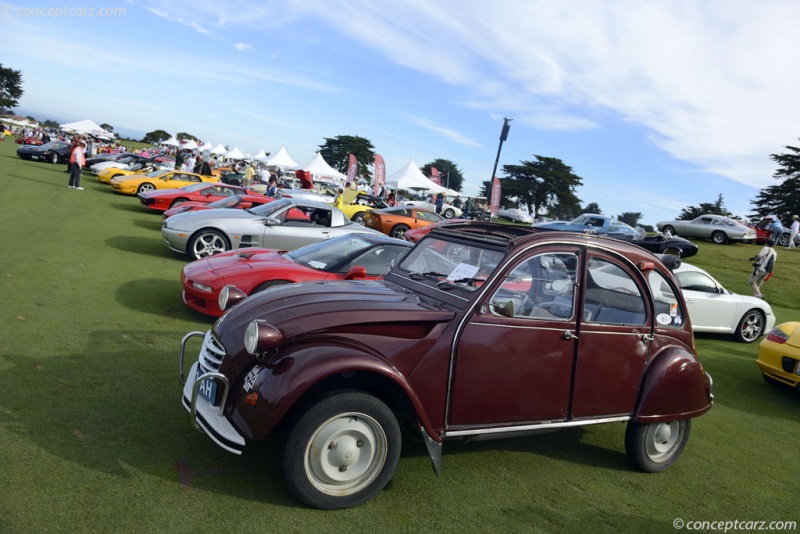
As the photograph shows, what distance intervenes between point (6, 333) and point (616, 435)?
5.98 meters

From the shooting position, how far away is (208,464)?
3.55 metres

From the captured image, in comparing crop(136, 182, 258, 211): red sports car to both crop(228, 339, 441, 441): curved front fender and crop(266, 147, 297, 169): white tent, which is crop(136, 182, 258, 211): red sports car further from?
crop(266, 147, 297, 169): white tent

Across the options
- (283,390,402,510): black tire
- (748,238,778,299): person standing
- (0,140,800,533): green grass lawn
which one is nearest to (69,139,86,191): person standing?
(0,140,800,533): green grass lawn

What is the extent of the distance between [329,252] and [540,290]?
398 cm

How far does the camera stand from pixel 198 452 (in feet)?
12.1

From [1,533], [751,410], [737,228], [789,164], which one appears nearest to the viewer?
[1,533]

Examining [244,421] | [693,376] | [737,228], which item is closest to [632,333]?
[693,376]

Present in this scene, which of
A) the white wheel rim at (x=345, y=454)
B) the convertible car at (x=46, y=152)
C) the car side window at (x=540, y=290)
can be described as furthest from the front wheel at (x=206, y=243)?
the convertible car at (x=46, y=152)

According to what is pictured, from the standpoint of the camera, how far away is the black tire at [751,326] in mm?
10211

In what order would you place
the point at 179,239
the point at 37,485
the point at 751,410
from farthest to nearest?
the point at 179,239
the point at 751,410
the point at 37,485

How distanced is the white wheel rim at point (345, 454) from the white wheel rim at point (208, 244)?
24.8 feet

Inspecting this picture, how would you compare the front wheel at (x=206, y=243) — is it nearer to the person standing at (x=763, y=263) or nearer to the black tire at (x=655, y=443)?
the black tire at (x=655, y=443)

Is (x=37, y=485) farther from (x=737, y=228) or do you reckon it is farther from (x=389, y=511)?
(x=737, y=228)

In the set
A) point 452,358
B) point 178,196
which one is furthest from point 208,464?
point 178,196
